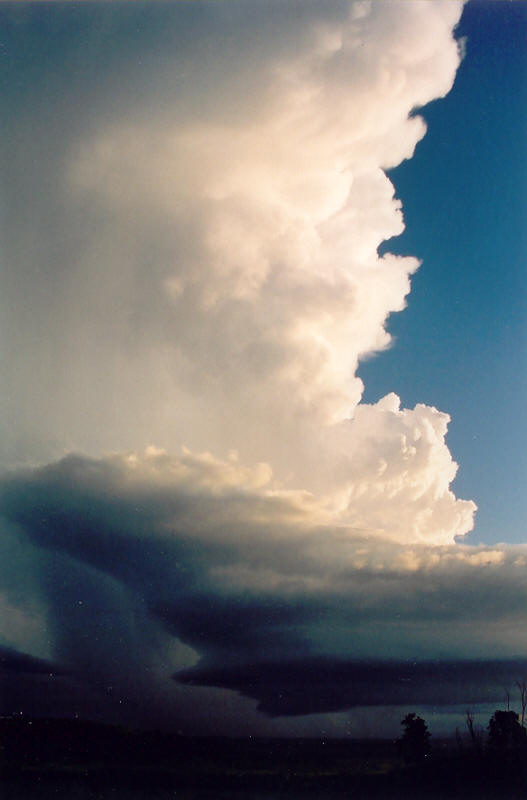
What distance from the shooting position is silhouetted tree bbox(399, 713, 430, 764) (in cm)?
1794

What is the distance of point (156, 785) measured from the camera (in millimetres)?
17453

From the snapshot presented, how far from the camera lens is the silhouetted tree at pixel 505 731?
1881 centimetres

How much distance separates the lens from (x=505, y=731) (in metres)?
18.8

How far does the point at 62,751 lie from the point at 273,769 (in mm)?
6299

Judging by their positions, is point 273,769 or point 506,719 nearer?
point 273,769

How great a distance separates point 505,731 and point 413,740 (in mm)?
3222

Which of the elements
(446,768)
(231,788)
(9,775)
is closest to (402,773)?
(446,768)

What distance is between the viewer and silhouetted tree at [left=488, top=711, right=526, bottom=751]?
741 inches

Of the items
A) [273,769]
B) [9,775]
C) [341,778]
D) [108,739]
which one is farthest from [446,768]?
[9,775]

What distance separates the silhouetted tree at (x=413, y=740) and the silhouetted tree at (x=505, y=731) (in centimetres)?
241

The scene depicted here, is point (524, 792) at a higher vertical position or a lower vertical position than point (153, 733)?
lower

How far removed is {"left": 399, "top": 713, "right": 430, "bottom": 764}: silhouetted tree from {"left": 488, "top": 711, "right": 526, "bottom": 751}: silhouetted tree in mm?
2408

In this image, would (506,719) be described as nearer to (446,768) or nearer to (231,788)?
(446,768)

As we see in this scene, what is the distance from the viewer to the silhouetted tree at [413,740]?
17.9 m
